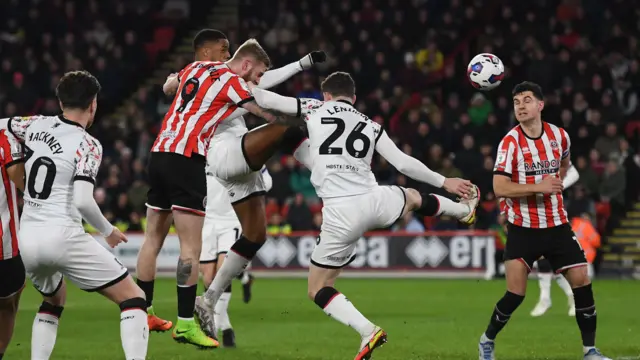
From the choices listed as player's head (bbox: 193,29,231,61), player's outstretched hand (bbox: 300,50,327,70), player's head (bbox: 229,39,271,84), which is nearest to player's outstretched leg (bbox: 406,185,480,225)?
player's outstretched hand (bbox: 300,50,327,70)

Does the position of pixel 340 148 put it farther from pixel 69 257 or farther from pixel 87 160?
pixel 69 257

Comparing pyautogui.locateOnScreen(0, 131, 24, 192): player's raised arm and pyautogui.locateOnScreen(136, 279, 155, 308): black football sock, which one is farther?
pyautogui.locateOnScreen(136, 279, 155, 308): black football sock

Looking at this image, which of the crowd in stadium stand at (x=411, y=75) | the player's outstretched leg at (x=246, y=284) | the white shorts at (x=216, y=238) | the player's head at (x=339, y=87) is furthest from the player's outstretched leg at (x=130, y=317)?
the crowd in stadium stand at (x=411, y=75)

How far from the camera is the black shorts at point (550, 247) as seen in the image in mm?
8547

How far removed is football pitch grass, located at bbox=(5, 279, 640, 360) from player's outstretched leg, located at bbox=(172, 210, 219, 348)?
1.71 feet

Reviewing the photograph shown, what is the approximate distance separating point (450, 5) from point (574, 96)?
16.0ft

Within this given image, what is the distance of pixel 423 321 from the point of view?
500 inches

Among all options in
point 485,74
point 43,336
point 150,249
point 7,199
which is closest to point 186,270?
point 150,249

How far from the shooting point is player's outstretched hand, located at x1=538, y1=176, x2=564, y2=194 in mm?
8477

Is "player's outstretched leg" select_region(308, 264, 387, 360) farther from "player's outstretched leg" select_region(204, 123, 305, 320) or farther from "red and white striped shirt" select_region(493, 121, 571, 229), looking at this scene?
"red and white striped shirt" select_region(493, 121, 571, 229)

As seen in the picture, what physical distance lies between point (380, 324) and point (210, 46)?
4546 millimetres

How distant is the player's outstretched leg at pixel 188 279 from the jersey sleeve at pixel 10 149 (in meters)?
1.88

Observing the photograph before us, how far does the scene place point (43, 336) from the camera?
7.31 meters

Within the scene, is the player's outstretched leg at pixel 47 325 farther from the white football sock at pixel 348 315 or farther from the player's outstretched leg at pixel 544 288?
the player's outstretched leg at pixel 544 288
